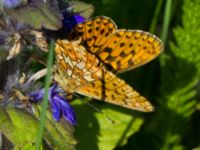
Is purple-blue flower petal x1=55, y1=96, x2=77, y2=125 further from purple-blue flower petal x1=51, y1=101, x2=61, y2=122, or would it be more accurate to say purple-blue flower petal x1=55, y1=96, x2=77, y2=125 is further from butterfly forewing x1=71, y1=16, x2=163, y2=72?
butterfly forewing x1=71, y1=16, x2=163, y2=72

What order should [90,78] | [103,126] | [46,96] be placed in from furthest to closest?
[103,126] < [90,78] < [46,96]

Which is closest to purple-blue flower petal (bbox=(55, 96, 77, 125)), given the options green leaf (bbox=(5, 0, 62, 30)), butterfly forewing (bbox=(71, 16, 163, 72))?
butterfly forewing (bbox=(71, 16, 163, 72))

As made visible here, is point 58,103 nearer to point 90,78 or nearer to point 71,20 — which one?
point 90,78

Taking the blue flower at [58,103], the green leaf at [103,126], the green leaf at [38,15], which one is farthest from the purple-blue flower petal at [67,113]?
the green leaf at [103,126]

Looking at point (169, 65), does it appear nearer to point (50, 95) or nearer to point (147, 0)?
point (147, 0)

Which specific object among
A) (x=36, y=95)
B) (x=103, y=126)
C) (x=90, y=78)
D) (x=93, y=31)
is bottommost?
(x=103, y=126)

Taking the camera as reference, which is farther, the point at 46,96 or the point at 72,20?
the point at 72,20

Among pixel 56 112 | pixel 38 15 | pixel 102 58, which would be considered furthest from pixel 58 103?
pixel 38 15
